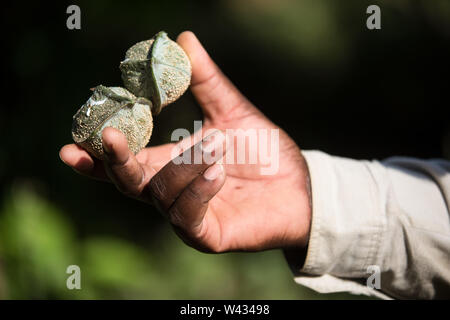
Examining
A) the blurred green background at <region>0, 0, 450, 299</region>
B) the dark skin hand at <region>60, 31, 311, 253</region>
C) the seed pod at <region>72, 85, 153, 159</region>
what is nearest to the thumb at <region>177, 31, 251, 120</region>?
the dark skin hand at <region>60, 31, 311, 253</region>

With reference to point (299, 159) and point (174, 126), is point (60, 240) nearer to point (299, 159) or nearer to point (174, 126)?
point (174, 126)

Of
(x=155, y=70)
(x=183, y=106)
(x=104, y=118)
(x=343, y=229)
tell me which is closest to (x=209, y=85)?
(x=155, y=70)

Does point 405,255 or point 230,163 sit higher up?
point 230,163

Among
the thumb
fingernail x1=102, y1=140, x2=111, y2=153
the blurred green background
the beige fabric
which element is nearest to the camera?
fingernail x1=102, y1=140, x2=111, y2=153

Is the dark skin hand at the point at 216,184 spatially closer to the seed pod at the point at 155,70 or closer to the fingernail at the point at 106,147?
the fingernail at the point at 106,147

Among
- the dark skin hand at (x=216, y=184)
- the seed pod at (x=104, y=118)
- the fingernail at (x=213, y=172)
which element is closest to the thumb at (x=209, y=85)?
the dark skin hand at (x=216, y=184)

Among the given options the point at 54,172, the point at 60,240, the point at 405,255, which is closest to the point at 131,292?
the point at 60,240

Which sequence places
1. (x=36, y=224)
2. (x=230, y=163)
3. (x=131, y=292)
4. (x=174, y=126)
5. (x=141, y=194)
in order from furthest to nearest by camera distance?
(x=174, y=126), (x=131, y=292), (x=36, y=224), (x=230, y=163), (x=141, y=194)

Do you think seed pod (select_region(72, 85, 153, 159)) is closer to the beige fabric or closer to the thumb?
the thumb
